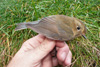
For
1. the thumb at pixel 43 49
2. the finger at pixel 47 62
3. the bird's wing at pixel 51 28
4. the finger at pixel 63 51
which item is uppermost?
the bird's wing at pixel 51 28

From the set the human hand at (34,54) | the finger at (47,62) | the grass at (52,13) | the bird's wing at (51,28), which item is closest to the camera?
the human hand at (34,54)

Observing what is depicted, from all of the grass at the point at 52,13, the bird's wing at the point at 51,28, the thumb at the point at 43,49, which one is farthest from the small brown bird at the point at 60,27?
the grass at the point at 52,13

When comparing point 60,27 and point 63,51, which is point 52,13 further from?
point 63,51

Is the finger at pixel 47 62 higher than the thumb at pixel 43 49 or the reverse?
the reverse

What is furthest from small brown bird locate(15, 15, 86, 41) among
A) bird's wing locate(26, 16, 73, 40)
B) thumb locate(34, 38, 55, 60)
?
thumb locate(34, 38, 55, 60)

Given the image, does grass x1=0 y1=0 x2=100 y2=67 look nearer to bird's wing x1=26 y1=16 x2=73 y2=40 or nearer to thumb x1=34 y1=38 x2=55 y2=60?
Result: bird's wing x1=26 y1=16 x2=73 y2=40

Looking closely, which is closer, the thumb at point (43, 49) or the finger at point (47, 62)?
the thumb at point (43, 49)

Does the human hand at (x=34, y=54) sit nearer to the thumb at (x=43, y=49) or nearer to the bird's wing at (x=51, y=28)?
the thumb at (x=43, y=49)
